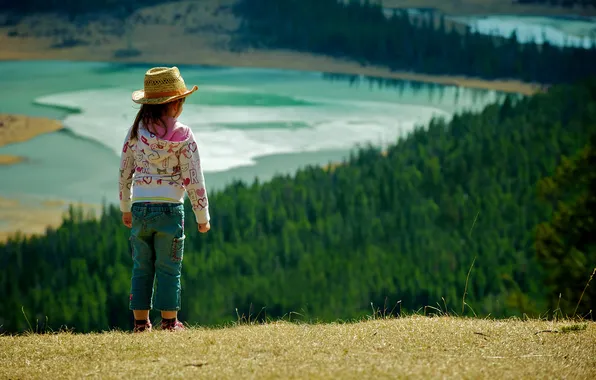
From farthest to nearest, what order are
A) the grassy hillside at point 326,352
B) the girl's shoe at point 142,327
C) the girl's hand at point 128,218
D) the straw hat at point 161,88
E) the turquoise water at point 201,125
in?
the turquoise water at point 201,125, the girl's shoe at point 142,327, the girl's hand at point 128,218, the straw hat at point 161,88, the grassy hillside at point 326,352

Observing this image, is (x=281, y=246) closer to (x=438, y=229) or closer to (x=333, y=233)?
(x=333, y=233)

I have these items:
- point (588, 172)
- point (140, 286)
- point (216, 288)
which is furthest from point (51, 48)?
→ point (140, 286)

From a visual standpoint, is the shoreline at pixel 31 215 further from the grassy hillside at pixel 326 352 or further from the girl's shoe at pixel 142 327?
the grassy hillside at pixel 326 352

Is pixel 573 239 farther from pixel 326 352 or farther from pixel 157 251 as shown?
pixel 326 352

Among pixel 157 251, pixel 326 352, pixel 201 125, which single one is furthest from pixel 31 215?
pixel 326 352

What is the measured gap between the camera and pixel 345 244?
150625 millimetres

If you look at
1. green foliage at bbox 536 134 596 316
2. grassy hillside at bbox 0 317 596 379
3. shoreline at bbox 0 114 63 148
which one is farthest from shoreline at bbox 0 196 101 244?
grassy hillside at bbox 0 317 596 379

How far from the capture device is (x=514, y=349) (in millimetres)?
10492

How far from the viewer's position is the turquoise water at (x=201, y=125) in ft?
469

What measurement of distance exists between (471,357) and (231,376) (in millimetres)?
2806

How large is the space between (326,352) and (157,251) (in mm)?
2650

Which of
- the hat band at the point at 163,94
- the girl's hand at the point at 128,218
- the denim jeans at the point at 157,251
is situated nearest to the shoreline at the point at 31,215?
the girl's hand at the point at 128,218

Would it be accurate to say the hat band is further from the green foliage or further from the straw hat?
the green foliage

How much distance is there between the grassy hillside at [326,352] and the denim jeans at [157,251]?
491 millimetres
